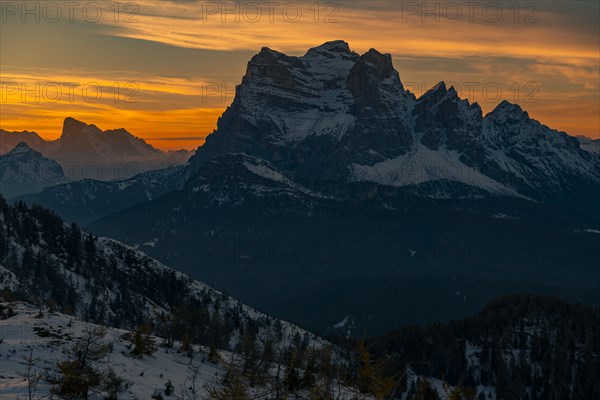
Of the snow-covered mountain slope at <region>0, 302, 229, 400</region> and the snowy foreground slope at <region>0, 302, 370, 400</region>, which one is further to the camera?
the snowy foreground slope at <region>0, 302, 370, 400</region>

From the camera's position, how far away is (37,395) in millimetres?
41250

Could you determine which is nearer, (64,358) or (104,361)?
(64,358)

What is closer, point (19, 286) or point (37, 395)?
point (37, 395)

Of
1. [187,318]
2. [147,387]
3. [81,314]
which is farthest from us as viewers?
[81,314]

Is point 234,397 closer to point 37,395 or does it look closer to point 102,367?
point 37,395

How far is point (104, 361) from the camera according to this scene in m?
52.1

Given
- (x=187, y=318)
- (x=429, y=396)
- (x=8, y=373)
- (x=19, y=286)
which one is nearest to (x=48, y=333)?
(x=8, y=373)

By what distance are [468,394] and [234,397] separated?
1818 centimetres

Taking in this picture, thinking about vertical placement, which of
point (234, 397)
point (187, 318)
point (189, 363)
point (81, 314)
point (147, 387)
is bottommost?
point (81, 314)

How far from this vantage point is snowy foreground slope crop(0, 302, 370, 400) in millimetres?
45872

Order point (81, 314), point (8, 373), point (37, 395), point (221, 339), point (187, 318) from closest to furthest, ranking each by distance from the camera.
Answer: point (37, 395)
point (8, 373)
point (187, 318)
point (221, 339)
point (81, 314)

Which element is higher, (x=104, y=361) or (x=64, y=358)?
(x=64, y=358)

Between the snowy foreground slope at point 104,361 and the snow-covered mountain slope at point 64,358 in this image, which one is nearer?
the snow-covered mountain slope at point 64,358

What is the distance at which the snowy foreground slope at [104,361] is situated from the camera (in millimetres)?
45872
